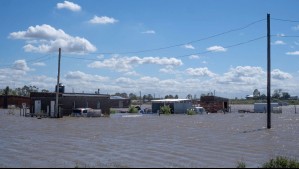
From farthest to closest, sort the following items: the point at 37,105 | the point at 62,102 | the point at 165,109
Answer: the point at 165,109 < the point at 37,105 < the point at 62,102

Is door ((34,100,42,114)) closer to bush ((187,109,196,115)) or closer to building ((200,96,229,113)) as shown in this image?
bush ((187,109,196,115))

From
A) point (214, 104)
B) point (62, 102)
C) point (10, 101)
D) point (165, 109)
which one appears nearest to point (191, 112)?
point (165, 109)

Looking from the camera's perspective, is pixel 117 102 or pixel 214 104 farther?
pixel 117 102

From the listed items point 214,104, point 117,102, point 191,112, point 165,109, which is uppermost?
point 117,102

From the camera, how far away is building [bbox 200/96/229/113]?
8069 cm

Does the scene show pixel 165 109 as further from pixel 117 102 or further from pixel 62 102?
pixel 117 102

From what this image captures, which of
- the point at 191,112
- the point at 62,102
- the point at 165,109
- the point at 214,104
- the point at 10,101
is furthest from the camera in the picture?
the point at 10,101

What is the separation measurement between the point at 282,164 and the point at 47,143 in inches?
533

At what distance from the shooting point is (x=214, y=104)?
81375 millimetres

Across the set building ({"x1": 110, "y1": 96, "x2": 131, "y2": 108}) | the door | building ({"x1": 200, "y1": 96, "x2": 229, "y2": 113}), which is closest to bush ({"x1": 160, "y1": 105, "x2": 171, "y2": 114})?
building ({"x1": 200, "y1": 96, "x2": 229, "y2": 113})

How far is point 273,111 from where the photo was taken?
79688mm

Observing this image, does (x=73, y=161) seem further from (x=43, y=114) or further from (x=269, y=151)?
(x=43, y=114)

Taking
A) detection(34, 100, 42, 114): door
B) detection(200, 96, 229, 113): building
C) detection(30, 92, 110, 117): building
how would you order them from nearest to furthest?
detection(30, 92, 110, 117): building < detection(34, 100, 42, 114): door < detection(200, 96, 229, 113): building

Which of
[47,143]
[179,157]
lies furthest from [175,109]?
[179,157]
